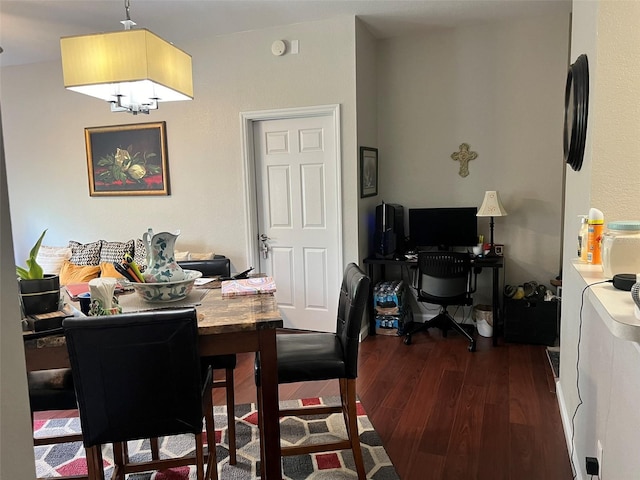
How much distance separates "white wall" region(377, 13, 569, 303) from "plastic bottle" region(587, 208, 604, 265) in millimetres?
2729

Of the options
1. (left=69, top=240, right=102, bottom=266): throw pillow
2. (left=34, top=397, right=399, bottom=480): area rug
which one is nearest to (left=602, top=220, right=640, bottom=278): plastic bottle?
(left=34, top=397, right=399, bottom=480): area rug

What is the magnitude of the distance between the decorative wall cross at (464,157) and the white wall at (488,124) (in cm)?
4

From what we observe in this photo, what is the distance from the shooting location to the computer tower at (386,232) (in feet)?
13.9

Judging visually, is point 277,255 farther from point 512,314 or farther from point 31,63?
point 31,63

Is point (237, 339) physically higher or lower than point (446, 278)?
higher

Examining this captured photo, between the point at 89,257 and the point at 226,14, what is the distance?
2.70 m

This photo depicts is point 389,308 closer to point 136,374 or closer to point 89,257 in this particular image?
point 136,374

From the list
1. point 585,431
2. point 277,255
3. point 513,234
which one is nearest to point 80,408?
point 585,431

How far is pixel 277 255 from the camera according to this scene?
14.6 feet

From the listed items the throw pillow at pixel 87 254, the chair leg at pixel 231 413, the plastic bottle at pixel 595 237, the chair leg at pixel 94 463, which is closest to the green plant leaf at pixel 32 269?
the chair leg at pixel 94 463

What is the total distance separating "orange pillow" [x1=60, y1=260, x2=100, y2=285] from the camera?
14.9 ft

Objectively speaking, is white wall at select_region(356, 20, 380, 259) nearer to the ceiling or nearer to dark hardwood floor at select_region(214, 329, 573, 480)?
the ceiling

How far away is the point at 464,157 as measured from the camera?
14.2 ft

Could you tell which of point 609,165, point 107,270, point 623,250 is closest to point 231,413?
point 623,250
